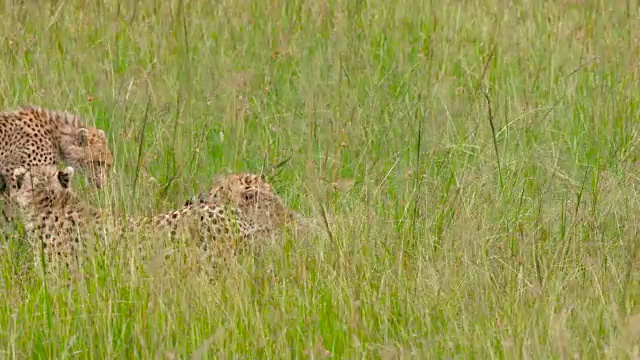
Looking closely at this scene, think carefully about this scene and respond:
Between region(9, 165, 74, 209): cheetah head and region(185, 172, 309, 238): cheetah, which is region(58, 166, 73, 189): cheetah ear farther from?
region(185, 172, 309, 238): cheetah

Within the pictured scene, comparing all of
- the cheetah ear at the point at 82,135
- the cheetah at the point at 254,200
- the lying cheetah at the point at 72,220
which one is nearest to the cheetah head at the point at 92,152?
the cheetah ear at the point at 82,135

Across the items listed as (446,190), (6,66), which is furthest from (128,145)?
(446,190)

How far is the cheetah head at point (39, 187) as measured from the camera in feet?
18.2

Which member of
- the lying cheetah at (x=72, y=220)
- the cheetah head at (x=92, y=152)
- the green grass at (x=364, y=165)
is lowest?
the cheetah head at (x=92, y=152)

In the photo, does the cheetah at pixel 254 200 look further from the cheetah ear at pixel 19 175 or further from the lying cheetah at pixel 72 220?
the cheetah ear at pixel 19 175

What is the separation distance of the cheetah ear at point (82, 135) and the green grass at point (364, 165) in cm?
16

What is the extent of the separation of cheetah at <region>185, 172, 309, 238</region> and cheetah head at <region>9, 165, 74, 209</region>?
0.53m

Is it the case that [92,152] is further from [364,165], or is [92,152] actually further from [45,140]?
[364,165]

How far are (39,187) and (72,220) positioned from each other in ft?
0.84

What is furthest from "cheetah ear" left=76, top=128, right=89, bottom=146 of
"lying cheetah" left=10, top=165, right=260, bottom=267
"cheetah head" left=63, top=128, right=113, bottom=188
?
"lying cheetah" left=10, top=165, right=260, bottom=267

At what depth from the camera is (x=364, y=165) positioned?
595 centimetres

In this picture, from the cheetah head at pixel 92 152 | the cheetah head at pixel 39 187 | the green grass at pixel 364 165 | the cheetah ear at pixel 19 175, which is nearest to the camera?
the green grass at pixel 364 165

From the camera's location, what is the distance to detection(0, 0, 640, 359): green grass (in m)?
3.92

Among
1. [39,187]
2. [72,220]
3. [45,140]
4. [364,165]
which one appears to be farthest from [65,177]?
[364,165]
